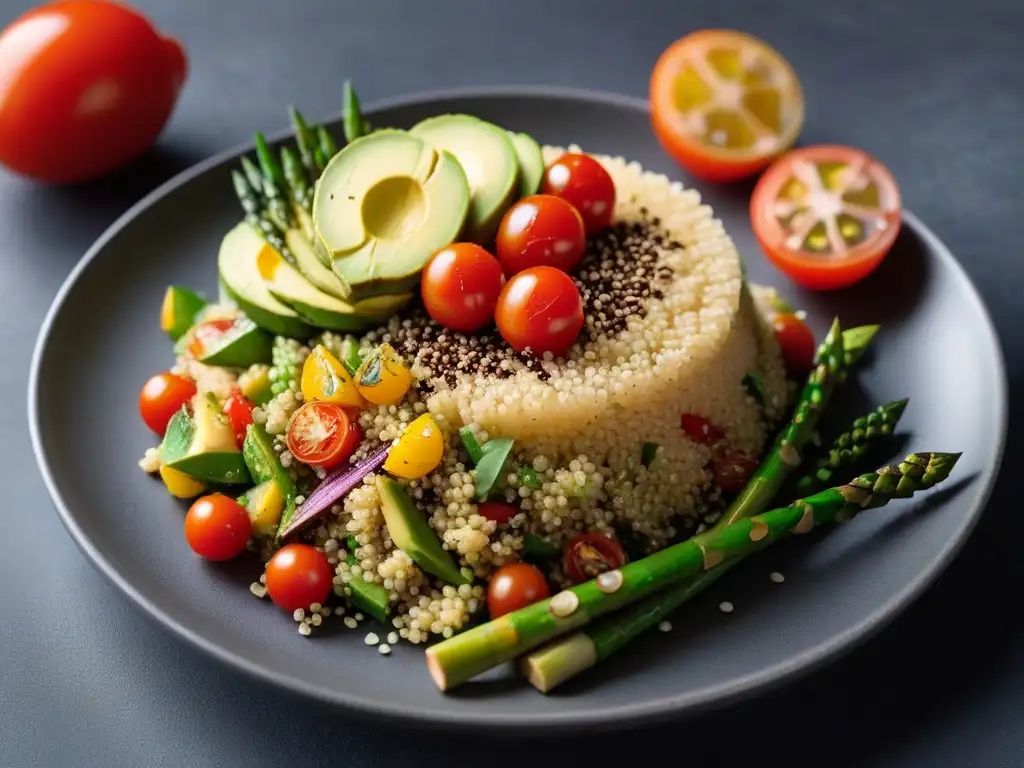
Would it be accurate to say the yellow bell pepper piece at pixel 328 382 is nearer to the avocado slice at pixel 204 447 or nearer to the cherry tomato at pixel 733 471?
the avocado slice at pixel 204 447

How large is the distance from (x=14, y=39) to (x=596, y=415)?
340 cm

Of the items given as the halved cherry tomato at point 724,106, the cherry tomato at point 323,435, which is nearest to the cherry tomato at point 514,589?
the cherry tomato at point 323,435

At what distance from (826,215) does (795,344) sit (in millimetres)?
665

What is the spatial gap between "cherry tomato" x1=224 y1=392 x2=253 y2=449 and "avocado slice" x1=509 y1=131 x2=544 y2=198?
4.23 ft

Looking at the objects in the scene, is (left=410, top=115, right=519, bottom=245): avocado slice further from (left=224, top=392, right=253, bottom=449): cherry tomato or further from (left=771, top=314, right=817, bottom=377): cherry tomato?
(left=771, top=314, right=817, bottom=377): cherry tomato

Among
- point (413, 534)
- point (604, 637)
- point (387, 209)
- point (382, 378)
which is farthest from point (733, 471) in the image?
point (387, 209)

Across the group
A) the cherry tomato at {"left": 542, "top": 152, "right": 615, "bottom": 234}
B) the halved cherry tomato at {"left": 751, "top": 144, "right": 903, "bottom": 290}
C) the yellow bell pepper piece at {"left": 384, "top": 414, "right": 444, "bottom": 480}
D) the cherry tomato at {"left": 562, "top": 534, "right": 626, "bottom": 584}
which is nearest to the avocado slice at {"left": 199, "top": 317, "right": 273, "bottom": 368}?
the yellow bell pepper piece at {"left": 384, "top": 414, "right": 444, "bottom": 480}

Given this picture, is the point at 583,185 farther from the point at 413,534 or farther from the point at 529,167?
the point at 413,534

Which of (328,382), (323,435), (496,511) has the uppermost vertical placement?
(328,382)

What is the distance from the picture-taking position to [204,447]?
404 cm

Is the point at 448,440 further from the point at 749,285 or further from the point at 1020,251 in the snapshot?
the point at 1020,251

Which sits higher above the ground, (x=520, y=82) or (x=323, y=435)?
(x=323, y=435)

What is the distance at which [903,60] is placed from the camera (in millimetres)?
6559

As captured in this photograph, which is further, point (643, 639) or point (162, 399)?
point (162, 399)
